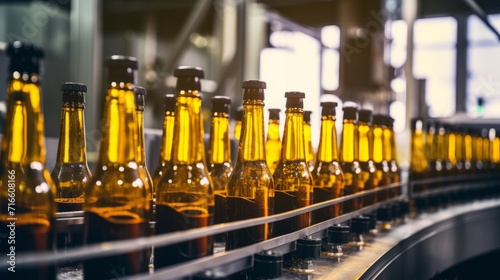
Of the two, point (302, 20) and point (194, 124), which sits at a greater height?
point (302, 20)

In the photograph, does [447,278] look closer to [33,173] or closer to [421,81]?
[421,81]

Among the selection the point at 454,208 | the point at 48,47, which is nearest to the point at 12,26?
the point at 48,47

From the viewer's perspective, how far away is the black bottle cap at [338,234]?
2.75 ft

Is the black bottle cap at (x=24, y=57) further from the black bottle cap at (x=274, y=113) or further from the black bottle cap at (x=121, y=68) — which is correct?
the black bottle cap at (x=274, y=113)

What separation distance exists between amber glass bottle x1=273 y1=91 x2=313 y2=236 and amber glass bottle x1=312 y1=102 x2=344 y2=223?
5.2 inches

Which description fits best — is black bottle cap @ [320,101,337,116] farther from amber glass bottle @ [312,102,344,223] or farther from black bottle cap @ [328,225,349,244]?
black bottle cap @ [328,225,349,244]

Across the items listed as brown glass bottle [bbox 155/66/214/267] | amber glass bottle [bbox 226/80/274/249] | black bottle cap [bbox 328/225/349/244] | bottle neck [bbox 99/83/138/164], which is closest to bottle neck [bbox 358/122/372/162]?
black bottle cap [bbox 328/225/349/244]

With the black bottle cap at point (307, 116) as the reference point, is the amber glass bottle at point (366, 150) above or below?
below

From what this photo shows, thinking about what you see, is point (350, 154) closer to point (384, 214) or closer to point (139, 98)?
point (384, 214)

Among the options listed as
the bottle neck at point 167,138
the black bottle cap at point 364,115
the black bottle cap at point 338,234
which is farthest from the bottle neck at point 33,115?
the black bottle cap at point 364,115

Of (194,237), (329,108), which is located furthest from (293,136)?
(194,237)

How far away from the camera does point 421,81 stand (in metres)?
2.16

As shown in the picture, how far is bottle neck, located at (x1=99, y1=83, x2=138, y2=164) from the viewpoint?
1.80 feet

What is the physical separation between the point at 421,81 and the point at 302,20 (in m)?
4.33
